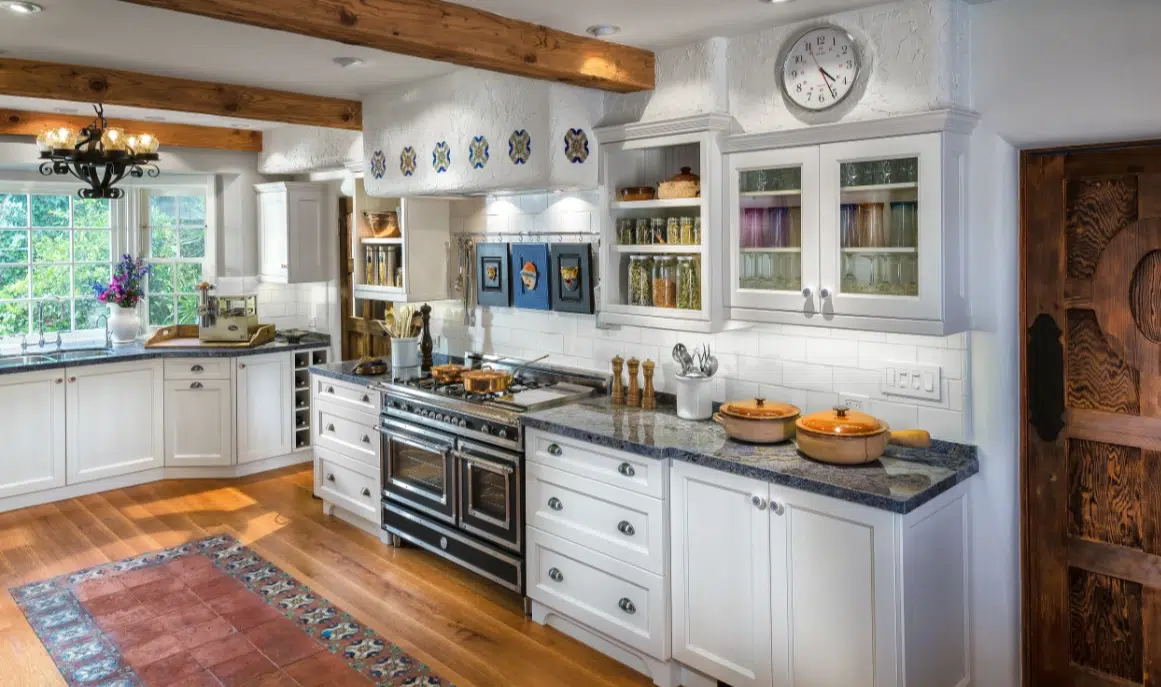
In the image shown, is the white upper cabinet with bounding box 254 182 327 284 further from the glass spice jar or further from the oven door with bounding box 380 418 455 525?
the glass spice jar

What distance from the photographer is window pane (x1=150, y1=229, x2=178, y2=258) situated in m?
6.62

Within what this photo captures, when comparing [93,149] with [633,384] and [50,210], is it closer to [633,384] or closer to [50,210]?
[50,210]

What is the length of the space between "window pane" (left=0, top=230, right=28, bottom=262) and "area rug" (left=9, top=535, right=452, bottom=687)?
2.85m

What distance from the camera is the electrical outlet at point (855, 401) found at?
10.9 feet

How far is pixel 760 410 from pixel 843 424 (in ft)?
1.18

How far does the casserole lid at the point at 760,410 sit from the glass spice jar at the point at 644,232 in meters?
0.87

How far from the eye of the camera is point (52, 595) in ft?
13.4

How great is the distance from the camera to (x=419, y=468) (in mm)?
4438

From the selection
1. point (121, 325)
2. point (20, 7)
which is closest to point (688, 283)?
point (20, 7)

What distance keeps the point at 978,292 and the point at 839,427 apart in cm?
68

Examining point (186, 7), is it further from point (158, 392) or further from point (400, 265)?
point (158, 392)

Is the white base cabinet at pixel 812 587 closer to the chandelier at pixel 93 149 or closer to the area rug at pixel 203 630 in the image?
the area rug at pixel 203 630

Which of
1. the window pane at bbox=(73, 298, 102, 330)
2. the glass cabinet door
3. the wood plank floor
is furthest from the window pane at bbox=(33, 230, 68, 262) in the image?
the glass cabinet door

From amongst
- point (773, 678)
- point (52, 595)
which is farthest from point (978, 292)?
point (52, 595)
